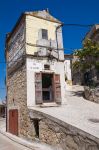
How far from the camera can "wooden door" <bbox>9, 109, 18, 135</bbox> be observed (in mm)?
16702

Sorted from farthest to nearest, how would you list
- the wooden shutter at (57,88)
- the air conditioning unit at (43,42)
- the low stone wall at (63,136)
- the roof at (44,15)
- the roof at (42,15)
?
the roof at (44,15)
the roof at (42,15)
the air conditioning unit at (43,42)
the wooden shutter at (57,88)
the low stone wall at (63,136)

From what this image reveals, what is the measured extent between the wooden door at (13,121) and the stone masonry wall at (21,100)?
0.44 m

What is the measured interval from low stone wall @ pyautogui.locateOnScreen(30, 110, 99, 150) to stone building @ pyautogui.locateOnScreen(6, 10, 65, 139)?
5.01 feet

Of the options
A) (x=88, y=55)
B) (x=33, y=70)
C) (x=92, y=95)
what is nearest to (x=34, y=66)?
(x=33, y=70)

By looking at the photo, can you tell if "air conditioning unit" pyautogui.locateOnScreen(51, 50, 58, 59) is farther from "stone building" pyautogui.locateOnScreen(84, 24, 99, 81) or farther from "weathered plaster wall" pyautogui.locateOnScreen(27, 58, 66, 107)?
"stone building" pyautogui.locateOnScreen(84, 24, 99, 81)

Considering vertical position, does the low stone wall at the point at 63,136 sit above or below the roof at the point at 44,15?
below

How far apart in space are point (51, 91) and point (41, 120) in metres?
3.74

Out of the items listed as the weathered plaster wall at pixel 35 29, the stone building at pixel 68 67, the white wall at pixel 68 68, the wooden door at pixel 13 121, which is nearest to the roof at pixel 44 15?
the weathered plaster wall at pixel 35 29

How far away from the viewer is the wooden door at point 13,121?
16.7 meters

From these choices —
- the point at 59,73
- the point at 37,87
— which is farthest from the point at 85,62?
the point at 37,87

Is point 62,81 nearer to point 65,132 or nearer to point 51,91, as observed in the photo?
point 51,91

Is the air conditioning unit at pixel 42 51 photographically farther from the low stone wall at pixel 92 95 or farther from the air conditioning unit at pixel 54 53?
the low stone wall at pixel 92 95

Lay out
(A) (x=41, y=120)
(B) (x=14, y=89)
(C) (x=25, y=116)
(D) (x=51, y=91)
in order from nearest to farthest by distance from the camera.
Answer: (A) (x=41, y=120)
(C) (x=25, y=116)
(D) (x=51, y=91)
(B) (x=14, y=89)

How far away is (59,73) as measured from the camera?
16219mm
